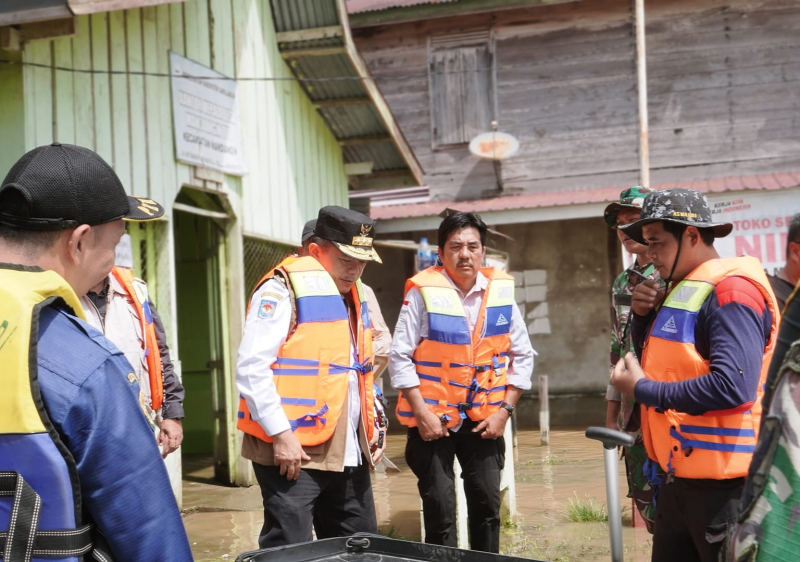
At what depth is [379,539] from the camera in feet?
9.57

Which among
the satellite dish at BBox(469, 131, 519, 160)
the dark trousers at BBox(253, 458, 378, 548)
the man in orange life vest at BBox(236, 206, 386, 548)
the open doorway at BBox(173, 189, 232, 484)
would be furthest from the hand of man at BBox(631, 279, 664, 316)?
the satellite dish at BBox(469, 131, 519, 160)

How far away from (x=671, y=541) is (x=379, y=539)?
107 centimetres

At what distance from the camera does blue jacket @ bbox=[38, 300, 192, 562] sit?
5.27 ft

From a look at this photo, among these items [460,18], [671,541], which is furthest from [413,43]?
[671,541]

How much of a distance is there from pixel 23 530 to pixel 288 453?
203cm

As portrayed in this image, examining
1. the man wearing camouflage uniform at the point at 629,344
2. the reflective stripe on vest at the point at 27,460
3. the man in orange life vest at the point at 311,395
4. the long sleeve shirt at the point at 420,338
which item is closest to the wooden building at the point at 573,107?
the long sleeve shirt at the point at 420,338

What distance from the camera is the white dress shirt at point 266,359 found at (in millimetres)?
3586

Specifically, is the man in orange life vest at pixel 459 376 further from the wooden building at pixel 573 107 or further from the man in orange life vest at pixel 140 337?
the wooden building at pixel 573 107

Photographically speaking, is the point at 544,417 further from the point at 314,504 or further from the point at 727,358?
the point at 727,358

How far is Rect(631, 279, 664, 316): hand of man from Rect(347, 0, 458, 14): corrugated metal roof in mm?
11336

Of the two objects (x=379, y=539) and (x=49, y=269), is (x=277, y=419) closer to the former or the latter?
(x=379, y=539)

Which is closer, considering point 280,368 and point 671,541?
point 671,541

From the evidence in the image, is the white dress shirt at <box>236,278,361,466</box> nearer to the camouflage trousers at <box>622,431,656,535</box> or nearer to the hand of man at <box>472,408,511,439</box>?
the hand of man at <box>472,408,511,439</box>

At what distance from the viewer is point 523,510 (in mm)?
6887
